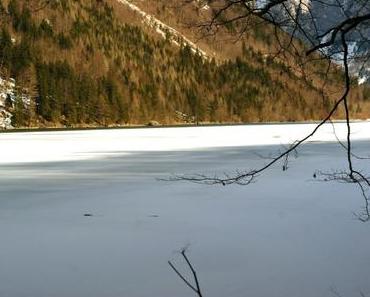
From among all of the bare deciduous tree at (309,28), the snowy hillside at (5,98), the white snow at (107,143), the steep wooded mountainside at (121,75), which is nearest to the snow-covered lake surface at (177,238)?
the bare deciduous tree at (309,28)

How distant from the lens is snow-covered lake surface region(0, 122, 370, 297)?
5266 mm

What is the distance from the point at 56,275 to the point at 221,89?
132 metres

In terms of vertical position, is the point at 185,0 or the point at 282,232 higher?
the point at 185,0

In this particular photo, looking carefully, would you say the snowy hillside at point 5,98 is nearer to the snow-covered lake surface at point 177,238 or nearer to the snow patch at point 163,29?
the snow patch at point 163,29

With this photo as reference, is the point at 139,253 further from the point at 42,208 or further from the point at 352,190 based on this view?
the point at 352,190

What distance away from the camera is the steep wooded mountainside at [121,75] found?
9488cm

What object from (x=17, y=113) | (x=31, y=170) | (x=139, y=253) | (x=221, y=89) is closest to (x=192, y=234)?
(x=139, y=253)

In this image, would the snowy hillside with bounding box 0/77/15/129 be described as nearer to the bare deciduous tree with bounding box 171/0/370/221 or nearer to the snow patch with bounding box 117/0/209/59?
the snow patch with bounding box 117/0/209/59

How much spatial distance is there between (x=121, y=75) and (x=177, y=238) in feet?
368

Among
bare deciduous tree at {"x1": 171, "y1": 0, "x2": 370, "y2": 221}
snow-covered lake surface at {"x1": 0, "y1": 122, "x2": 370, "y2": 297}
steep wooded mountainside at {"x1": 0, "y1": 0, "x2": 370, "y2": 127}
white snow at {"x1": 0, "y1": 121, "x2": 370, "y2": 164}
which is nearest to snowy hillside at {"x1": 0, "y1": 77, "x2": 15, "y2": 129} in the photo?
steep wooded mountainside at {"x1": 0, "y1": 0, "x2": 370, "y2": 127}

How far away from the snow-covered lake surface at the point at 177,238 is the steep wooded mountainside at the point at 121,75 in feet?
227

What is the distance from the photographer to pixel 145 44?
13588 cm

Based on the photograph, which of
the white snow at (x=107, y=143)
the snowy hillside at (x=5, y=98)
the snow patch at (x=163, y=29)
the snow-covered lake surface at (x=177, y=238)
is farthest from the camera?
the snow patch at (x=163, y=29)

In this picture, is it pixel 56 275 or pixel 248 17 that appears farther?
pixel 56 275
